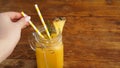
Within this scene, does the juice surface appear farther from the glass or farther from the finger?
the finger

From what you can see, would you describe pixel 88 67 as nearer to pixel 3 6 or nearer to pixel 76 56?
pixel 76 56

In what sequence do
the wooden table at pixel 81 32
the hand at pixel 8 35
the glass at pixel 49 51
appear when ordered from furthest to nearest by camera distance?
the wooden table at pixel 81 32
the glass at pixel 49 51
the hand at pixel 8 35

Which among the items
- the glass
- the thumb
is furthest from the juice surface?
the thumb

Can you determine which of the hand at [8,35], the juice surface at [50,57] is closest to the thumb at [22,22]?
the hand at [8,35]

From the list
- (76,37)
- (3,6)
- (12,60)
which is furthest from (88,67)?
(3,6)

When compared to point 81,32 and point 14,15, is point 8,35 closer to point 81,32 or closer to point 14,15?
point 14,15

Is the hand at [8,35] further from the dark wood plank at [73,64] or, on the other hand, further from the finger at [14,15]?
the dark wood plank at [73,64]

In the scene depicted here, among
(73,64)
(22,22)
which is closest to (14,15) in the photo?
(22,22)
